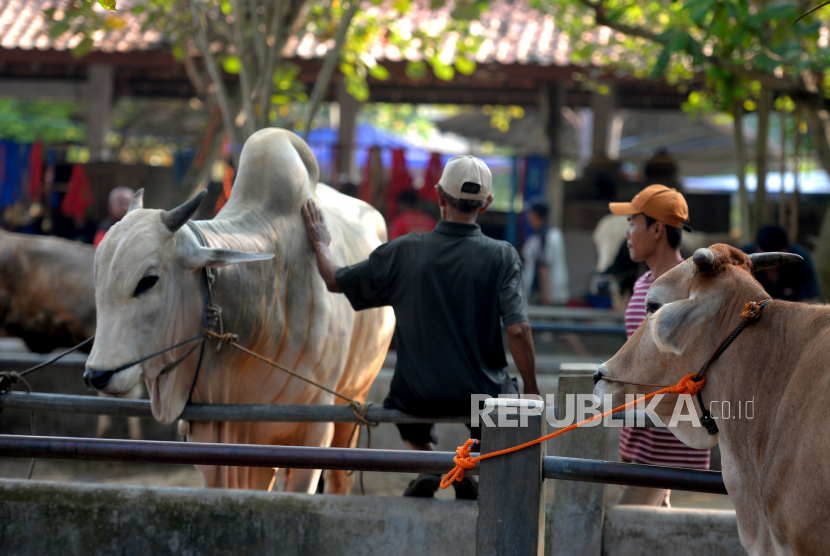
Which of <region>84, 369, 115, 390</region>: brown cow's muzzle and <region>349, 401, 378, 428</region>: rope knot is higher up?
<region>84, 369, 115, 390</region>: brown cow's muzzle

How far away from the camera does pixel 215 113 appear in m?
7.84

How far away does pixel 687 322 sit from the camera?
6.61 ft

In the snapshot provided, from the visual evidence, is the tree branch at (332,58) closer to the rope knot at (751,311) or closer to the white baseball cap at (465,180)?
the white baseball cap at (465,180)

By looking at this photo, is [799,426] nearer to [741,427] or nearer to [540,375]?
[741,427]

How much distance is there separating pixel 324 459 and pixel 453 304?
963mm

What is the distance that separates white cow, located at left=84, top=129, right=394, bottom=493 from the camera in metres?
2.77

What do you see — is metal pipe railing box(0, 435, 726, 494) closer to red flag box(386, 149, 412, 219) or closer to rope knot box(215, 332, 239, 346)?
rope knot box(215, 332, 239, 346)

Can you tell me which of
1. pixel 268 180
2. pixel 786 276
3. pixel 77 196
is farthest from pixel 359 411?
pixel 77 196

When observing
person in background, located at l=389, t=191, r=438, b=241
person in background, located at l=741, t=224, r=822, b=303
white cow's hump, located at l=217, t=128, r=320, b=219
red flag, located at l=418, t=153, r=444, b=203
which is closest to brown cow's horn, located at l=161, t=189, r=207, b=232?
white cow's hump, located at l=217, t=128, r=320, b=219

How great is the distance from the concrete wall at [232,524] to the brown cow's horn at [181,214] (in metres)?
0.97

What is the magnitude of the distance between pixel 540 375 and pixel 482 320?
9.75 ft

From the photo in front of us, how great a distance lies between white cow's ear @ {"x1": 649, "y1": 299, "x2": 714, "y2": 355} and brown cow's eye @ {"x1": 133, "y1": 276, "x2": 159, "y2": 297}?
1765 mm

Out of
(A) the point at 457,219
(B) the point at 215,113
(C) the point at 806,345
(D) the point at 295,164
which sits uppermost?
(B) the point at 215,113

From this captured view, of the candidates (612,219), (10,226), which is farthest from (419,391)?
(10,226)
